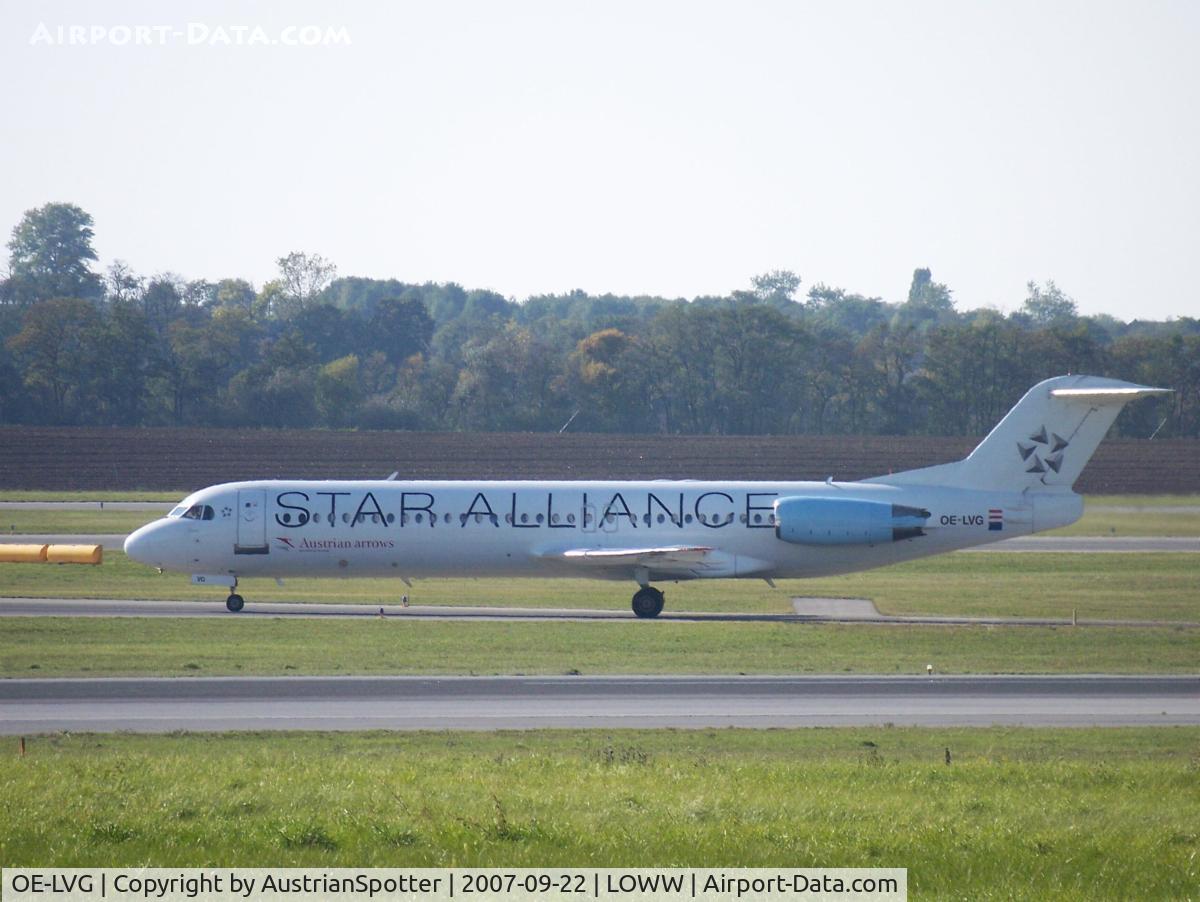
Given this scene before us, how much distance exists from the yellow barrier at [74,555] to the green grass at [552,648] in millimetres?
14155

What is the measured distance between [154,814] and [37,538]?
4593cm

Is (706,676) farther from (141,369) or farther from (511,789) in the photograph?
(141,369)

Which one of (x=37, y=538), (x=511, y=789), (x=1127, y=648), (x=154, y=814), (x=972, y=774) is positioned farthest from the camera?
(x=37, y=538)

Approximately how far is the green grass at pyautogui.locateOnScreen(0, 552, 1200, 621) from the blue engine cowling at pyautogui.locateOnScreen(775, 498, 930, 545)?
2555mm

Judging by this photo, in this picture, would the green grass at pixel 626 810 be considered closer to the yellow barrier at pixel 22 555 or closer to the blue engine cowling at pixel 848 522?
the blue engine cowling at pixel 848 522

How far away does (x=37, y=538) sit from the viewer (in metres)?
56.5

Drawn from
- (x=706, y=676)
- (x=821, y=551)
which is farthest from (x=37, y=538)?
(x=706, y=676)

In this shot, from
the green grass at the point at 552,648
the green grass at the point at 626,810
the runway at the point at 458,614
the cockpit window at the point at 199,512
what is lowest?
the runway at the point at 458,614

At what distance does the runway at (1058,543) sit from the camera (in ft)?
181

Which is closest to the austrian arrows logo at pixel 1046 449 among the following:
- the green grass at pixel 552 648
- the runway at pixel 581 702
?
the green grass at pixel 552 648

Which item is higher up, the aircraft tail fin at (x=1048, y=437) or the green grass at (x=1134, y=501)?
the aircraft tail fin at (x=1048, y=437)

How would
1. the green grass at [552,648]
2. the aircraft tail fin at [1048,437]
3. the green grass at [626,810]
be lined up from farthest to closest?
the aircraft tail fin at [1048,437]
the green grass at [552,648]
the green grass at [626,810]

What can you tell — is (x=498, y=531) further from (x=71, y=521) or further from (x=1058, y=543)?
(x=71, y=521)

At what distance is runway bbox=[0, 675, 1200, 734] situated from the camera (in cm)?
2350
